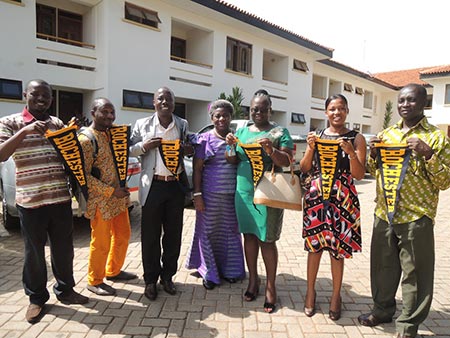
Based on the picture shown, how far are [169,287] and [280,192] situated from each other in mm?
1511

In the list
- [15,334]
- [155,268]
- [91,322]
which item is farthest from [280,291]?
[15,334]

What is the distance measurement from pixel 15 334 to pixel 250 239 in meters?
2.05

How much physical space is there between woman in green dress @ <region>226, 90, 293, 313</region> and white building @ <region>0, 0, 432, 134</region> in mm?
8951

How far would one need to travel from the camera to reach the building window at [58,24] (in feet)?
35.7

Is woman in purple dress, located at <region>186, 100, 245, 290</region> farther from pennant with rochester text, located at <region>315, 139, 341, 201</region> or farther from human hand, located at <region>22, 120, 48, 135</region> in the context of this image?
human hand, located at <region>22, 120, 48, 135</region>

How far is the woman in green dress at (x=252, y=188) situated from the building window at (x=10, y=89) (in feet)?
29.2

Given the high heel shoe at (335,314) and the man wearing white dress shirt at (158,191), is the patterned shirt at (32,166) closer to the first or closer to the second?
the man wearing white dress shirt at (158,191)

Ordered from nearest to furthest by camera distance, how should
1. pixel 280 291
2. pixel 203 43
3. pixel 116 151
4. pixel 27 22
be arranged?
1. pixel 116 151
2. pixel 280 291
3. pixel 27 22
4. pixel 203 43

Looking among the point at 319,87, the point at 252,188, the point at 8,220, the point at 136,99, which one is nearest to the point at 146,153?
the point at 252,188

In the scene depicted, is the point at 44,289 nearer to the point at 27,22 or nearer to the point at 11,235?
the point at 11,235

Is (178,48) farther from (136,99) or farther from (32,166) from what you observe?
(32,166)

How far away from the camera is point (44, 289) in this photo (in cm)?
296

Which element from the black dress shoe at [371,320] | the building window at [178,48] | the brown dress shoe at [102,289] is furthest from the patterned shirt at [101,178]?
the building window at [178,48]

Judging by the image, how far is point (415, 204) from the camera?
256 centimetres
